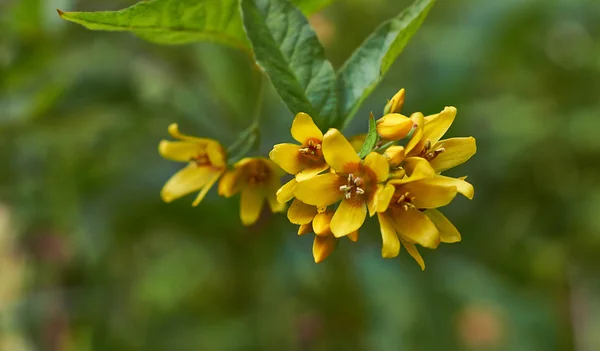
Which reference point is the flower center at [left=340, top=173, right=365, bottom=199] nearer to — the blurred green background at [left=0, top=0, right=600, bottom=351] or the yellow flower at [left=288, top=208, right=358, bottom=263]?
the yellow flower at [left=288, top=208, right=358, bottom=263]

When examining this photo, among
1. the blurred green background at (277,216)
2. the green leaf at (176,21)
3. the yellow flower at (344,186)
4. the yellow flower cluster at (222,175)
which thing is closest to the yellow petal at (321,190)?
the yellow flower at (344,186)

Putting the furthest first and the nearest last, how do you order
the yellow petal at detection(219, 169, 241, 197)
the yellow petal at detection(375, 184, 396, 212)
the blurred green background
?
1. the blurred green background
2. the yellow petal at detection(219, 169, 241, 197)
3. the yellow petal at detection(375, 184, 396, 212)

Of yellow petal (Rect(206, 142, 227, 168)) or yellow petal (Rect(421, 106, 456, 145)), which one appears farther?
yellow petal (Rect(206, 142, 227, 168))

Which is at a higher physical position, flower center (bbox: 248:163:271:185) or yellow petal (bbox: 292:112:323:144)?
yellow petal (bbox: 292:112:323:144)

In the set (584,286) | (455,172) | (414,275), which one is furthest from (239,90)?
(584,286)

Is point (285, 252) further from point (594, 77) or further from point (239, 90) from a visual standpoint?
point (594, 77)

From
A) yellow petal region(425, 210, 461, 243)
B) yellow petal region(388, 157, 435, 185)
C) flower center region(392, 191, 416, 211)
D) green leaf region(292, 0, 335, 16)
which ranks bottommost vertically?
yellow petal region(425, 210, 461, 243)

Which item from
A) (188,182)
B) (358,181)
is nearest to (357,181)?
(358,181)

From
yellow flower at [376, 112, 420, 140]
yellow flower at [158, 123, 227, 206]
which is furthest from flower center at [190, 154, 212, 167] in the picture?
yellow flower at [376, 112, 420, 140]
